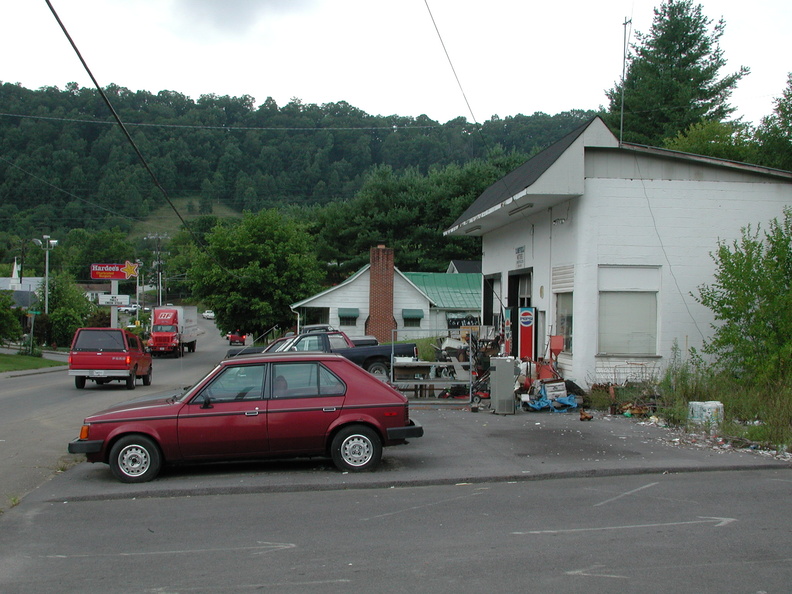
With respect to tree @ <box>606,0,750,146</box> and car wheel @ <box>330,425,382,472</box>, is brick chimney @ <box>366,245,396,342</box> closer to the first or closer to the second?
tree @ <box>606,0,750,146</box>

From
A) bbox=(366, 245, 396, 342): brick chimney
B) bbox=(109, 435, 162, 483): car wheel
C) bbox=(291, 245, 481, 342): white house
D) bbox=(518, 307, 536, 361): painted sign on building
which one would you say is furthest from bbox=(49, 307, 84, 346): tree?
bbox=(109, 435, 162, 483): car wheel

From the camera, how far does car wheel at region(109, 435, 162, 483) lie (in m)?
9.05

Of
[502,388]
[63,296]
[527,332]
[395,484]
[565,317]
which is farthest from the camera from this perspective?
[63,296]

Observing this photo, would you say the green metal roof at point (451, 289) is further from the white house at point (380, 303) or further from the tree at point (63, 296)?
the tree at point (63, 296)

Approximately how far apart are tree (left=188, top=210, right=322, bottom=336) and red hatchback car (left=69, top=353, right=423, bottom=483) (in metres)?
35.0

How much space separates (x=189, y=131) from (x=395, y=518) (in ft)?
191

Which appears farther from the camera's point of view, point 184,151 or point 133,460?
point 184,151

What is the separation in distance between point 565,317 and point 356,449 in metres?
9.76

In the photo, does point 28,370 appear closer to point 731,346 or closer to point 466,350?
point 466,350

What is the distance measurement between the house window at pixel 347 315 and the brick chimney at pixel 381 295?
77cm

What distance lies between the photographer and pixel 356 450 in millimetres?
9414

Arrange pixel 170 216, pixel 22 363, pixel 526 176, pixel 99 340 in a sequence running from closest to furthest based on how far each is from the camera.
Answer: pixel 526 176
pixel 99 340
pixel 22 363
pixel 170 216

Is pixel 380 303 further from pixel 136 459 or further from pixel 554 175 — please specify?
pixel 136 459

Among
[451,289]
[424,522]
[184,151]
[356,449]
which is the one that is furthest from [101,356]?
[184,151]
